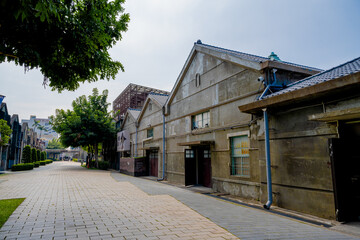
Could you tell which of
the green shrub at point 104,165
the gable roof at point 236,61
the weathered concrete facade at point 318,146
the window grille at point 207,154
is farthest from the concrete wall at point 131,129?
the weathered concrete facade at point 318,146

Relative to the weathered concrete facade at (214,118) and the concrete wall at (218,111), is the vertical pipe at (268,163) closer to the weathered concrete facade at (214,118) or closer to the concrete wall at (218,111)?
the weathered concrete facade at (214,118)

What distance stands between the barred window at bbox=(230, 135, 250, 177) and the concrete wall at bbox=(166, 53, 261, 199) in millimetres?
234

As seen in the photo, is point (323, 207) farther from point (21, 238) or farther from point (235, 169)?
point (21, 238)

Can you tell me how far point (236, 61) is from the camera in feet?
33.0

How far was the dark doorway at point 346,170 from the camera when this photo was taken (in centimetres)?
593

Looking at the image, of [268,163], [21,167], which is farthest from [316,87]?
[21,167]

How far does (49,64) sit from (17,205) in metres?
5.25

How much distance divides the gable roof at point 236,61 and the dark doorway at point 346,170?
358 centimetres

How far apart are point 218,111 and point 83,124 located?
2294cm

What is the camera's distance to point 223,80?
11.1 metres

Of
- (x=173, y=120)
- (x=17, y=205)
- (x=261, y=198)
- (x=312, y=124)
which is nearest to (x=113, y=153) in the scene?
(x=173, y=120)

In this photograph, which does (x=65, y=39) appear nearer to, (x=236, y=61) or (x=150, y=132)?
(x=236, y=61)

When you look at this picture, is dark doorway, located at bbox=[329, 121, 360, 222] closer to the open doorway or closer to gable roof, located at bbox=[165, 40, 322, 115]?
gable roof, located at bbox=[165, 40, 322, 115]

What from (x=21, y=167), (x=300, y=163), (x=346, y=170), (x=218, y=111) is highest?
(x=218, y=111)
